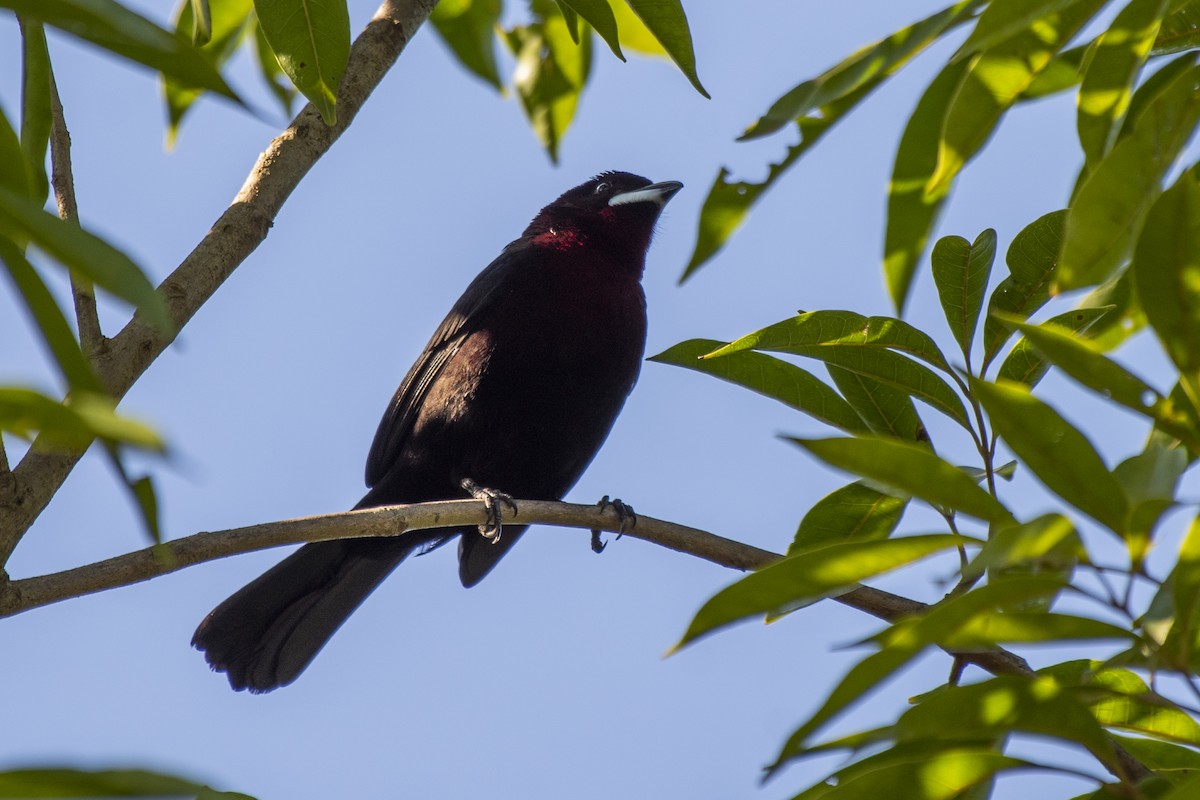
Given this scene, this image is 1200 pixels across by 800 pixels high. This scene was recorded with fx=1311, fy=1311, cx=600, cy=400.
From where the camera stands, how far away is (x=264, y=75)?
158 inches

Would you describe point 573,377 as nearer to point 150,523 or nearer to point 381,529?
point 381,529

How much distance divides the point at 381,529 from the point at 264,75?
2.00m

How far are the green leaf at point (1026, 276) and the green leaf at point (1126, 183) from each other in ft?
2.45

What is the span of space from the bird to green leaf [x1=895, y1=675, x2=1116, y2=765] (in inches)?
115

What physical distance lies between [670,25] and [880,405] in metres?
0.83

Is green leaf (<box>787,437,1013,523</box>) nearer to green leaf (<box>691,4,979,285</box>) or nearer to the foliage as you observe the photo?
the foliage

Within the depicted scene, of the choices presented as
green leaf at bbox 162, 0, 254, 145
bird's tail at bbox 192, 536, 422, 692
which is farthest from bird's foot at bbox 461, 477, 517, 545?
green leaf at bbox 162, 0, 254, 145

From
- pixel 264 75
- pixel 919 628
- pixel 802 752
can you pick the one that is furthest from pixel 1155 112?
pixel 264 75

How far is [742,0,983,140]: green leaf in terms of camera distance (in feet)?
5.01

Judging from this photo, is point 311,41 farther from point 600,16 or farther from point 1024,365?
point 1024,365

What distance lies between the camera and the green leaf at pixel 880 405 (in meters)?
2.51

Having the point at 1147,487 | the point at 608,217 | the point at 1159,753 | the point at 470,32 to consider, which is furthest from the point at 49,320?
the point at 608,217

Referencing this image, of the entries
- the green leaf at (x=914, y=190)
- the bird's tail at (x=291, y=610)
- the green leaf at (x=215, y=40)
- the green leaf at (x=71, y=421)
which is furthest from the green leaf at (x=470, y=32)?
the green leaf at (x=71, y=421)

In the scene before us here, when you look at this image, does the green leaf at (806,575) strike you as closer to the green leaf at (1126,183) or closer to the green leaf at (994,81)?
the green leaf at (1126,183)
